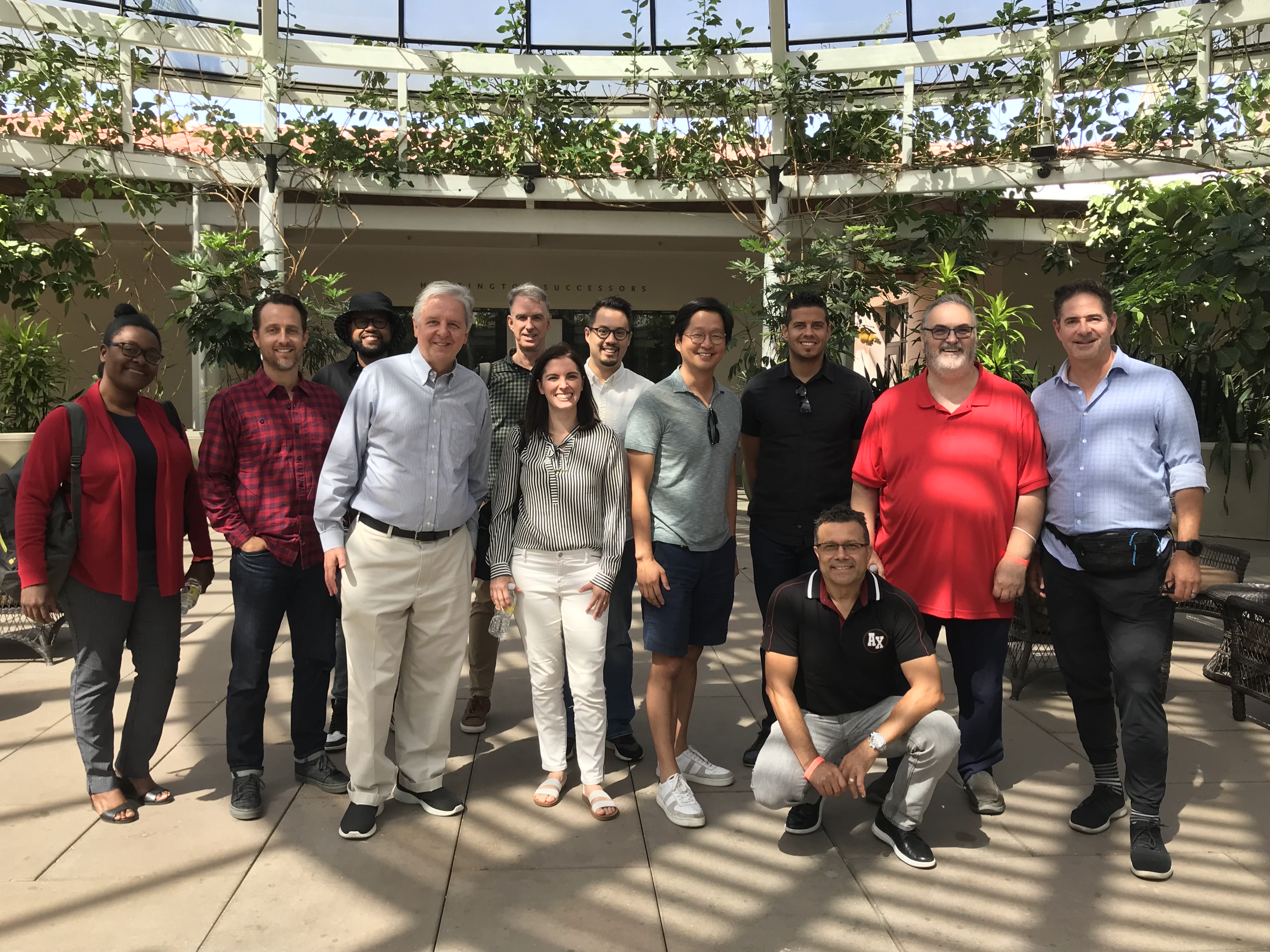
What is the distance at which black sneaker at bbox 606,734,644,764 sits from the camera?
12.1ft

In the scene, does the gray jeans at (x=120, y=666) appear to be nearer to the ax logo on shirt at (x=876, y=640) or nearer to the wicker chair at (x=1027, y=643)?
the ax logo on shirt at (x=876, y=640)

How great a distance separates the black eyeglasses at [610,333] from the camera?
3607 millimetres

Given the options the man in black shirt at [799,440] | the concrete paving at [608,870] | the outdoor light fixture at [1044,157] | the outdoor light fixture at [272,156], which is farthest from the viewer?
the outdoor light fixture at [272,156]

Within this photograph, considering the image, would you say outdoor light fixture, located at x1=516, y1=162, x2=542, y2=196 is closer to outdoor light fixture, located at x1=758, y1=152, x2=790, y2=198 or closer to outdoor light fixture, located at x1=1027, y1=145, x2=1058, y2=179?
outdoor light fixture, located at x1=758, y1=152, x2=790, y2=198

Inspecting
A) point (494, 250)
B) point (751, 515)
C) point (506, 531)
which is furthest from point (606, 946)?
point (494, 250)

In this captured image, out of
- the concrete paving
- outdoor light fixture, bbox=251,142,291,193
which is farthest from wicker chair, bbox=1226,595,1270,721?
outdoor light fixture, bbox=251,142,291,193

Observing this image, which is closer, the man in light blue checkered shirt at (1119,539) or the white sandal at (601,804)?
the man in light blue checkered shirt at (1119,539)

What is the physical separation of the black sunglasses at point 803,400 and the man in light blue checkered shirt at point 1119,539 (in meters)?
0.78

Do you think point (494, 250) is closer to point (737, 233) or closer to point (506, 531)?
point (737, 233)

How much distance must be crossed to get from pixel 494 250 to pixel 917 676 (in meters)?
12.4

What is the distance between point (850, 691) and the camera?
3.01 m

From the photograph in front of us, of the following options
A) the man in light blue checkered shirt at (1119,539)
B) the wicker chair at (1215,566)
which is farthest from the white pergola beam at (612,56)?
the man in light blue checkered shirt at (1119,539)

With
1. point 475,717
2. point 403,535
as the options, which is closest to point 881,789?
point 475,717

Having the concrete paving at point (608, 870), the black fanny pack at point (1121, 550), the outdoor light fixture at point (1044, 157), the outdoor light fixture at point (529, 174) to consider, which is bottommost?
the concrete paving at point (608, 870)
